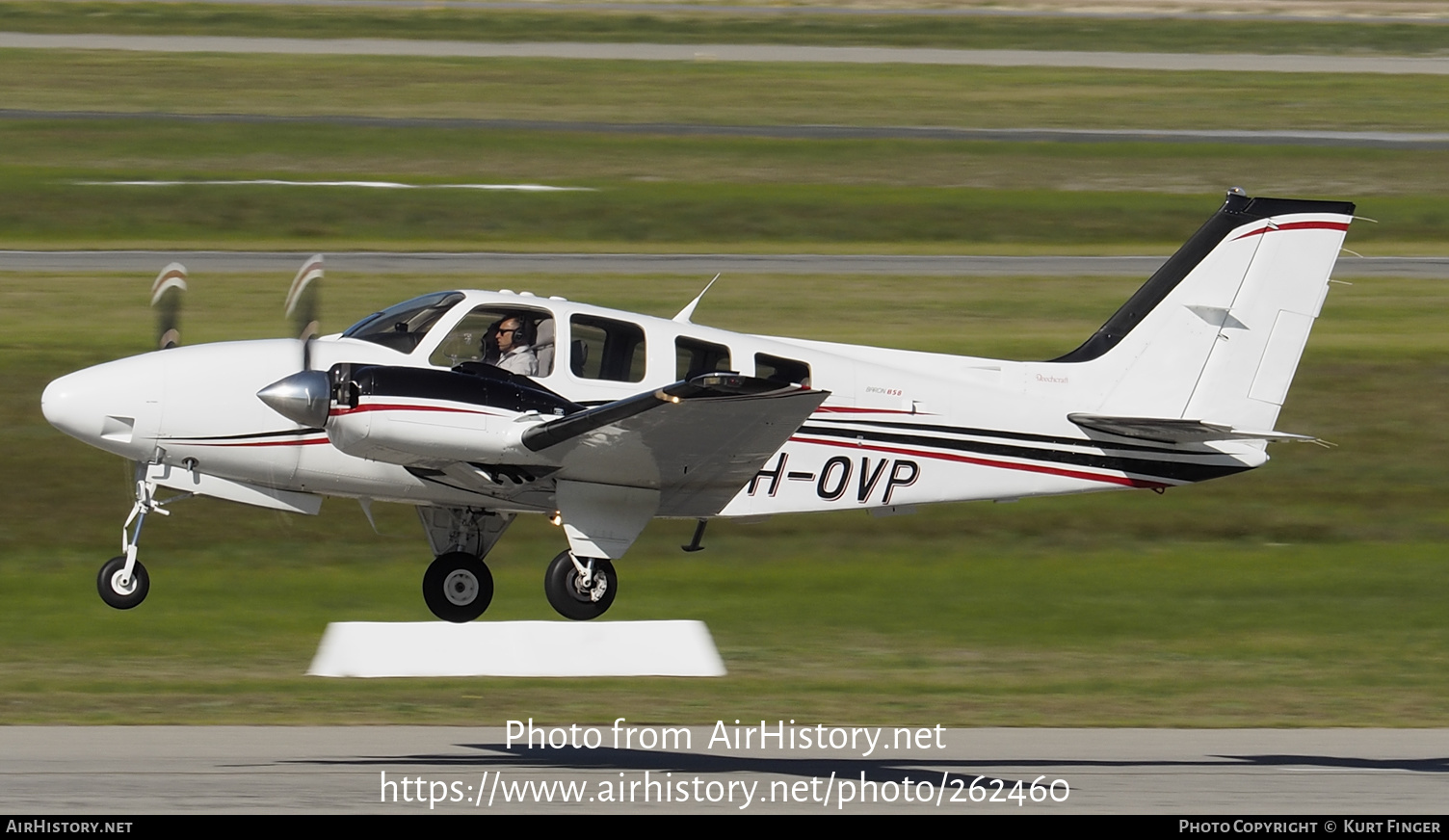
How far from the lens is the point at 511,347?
55.9 ft

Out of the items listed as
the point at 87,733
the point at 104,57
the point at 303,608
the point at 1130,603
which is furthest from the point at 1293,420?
the point at 104,57

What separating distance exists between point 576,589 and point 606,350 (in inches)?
92.4

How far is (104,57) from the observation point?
5581 centimetres

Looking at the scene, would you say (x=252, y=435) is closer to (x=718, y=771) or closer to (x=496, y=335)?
(x=496, y=335)

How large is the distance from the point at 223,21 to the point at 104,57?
6.66 metres

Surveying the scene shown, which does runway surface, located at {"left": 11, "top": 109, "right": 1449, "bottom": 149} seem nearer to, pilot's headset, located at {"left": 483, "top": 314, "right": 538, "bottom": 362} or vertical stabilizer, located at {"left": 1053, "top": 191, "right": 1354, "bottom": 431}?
vertical stabilizer, located at {"left": 1053, "top": 191, "right": 1354, "bottom": 431}

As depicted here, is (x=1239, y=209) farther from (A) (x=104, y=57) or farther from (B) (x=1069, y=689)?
(A) (x=104, y=57)

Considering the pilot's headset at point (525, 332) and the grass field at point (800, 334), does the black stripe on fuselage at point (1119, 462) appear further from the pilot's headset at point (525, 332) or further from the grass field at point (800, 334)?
the pilot's headset at point (525, 332)

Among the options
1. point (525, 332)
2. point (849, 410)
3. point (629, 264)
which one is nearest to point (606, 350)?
point (525, 332)

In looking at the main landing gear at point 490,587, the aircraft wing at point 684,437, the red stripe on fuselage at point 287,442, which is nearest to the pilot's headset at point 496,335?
the aircraft wing at point 684,437

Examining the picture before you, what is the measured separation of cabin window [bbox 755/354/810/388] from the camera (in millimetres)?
17656

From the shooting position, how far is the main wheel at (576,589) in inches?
691

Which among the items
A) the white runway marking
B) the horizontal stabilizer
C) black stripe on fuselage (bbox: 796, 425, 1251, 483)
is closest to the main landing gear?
black stripe on fuselage (bbox: 796, 425, 1251, 483)

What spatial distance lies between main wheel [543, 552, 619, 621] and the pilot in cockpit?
6.37ft
